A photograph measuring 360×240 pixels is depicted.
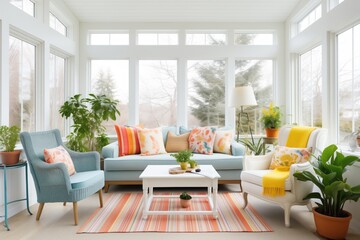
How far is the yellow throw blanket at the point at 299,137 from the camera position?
306 cm

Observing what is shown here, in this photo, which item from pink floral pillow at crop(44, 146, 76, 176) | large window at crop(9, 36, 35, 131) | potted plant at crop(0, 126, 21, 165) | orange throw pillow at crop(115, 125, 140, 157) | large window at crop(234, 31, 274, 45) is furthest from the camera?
large window at crop(234, 31, 274, 45)

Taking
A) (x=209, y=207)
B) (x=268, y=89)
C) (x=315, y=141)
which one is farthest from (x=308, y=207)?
(x=268, y=89)

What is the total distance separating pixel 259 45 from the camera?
491 centimetres

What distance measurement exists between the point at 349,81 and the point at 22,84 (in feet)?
13.8

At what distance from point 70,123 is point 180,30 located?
9.01ft

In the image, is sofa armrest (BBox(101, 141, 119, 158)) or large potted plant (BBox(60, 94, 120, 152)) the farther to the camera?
large potted plant (BBox(60, 94, 120, 152))

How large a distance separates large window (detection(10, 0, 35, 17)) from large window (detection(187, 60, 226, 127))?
106 inches

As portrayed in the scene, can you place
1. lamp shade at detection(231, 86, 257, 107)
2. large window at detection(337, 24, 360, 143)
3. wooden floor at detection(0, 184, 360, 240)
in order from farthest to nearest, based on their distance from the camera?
lamp shade at detection(231, 86, 257, 107) → large window at detection(337, 24, 360, 143) → wooden floor at detection(0, 184, 360, 240)

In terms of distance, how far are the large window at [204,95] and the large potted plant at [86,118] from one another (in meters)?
1.57

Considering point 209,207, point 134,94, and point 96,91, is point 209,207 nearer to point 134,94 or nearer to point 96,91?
point 134,94

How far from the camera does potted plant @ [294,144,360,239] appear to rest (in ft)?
7.45

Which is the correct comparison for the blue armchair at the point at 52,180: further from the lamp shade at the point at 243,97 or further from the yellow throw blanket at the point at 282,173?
the lamp shade at the point at 243,97

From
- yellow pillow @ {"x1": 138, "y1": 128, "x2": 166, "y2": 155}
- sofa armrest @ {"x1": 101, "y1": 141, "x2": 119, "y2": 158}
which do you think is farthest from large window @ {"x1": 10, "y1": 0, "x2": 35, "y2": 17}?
yellow pillow @ {"x1": 138, "y1": 128, "x2": 166, "y2": 155}

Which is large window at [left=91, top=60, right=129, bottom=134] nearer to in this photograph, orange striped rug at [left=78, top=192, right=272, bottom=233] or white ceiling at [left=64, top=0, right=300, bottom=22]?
white ceiling at [left=64, top=0, right=300, bottom=22]
